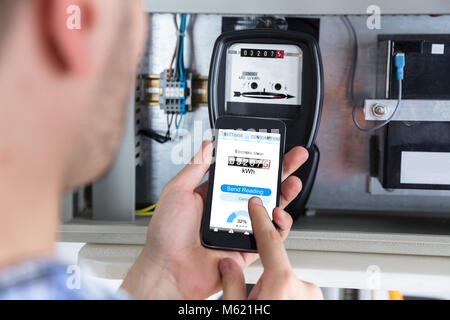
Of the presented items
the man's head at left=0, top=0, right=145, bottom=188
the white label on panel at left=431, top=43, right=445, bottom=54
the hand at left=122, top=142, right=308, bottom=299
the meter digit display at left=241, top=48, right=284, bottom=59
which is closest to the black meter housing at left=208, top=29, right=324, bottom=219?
the meter digit display at left=241, top=48, right=284, bottom=59

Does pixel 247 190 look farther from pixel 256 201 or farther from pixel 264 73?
pixel 264 73

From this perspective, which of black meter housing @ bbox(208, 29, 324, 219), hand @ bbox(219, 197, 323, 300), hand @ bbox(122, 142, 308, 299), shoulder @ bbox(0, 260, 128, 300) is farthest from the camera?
black meter housing @ bbox(208, 29, 324, 219)

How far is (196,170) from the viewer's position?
0.82 meters

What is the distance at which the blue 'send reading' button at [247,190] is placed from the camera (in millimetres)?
820

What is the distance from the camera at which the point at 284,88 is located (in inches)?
38.9

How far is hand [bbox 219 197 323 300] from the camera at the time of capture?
1.82 ft

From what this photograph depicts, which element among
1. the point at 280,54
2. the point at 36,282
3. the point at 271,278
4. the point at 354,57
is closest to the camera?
the point at 36,282

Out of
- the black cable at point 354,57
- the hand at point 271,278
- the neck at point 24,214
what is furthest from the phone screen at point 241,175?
the neck at point 24,214

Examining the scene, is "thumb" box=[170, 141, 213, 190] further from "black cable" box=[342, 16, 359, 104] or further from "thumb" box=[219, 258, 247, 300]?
"black cable" box=[342, 16, 359, 104]

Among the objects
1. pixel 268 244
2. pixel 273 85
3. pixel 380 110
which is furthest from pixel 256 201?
pixel 380 110

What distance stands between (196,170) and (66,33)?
1.80ft
